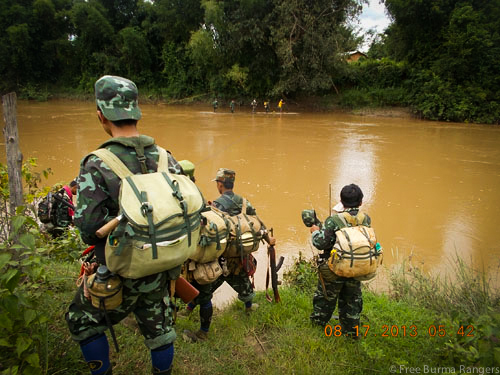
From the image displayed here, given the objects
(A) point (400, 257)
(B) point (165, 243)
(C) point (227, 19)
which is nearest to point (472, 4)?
(C) point (227, 19)

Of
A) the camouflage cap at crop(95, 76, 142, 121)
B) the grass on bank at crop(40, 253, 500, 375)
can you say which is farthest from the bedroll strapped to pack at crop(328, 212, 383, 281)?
the camouflage cap at crop(95, 76, 142, 121)

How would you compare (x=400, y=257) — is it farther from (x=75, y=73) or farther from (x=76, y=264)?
(x=75, y=73)

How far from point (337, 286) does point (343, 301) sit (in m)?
0.19

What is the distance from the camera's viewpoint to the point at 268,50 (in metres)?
24.9

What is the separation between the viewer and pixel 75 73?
37000 millimetres

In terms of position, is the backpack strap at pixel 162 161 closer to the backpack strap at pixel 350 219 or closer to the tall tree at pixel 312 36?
the backpack strap at pixel 350 219

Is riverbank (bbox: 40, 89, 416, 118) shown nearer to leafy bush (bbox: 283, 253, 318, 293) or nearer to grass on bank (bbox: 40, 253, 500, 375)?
leafy bush (bbox: 283, 253, 318, 293)

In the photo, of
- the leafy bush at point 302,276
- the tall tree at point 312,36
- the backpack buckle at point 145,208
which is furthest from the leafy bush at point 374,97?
the backpack buckle at point 145,208

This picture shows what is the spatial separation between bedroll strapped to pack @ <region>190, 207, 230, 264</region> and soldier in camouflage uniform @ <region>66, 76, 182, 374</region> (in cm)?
67

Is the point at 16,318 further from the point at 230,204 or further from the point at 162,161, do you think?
the point at 230,204

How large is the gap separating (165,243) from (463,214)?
22.7 feet

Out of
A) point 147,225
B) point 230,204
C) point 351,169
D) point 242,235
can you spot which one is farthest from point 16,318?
point 351,169

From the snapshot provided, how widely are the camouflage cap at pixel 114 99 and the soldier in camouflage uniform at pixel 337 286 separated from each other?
1.67 metres

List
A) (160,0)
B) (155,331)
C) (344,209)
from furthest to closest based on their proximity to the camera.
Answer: (160,0)
(344,209)
(155,331)
